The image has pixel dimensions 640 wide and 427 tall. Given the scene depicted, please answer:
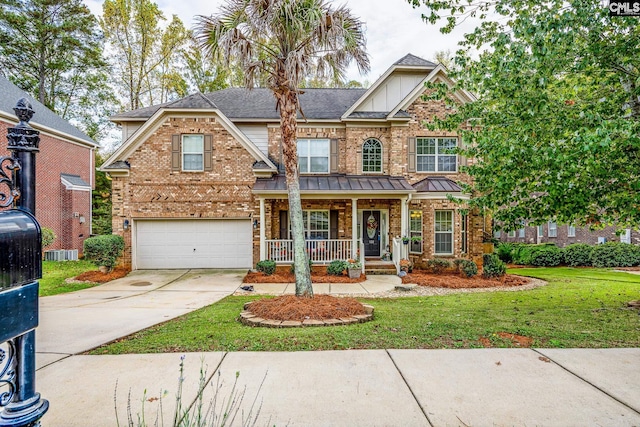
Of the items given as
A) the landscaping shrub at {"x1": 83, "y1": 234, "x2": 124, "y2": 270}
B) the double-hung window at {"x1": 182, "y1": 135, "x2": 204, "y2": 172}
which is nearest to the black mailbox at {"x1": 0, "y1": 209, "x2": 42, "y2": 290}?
the landscaping shrub at {"x1": 83, "y1": 234, "x2": 124, "y2": 270}

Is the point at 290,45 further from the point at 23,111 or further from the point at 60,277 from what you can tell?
the point at 60,277

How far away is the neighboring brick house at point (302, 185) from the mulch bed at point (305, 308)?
5.96 metres

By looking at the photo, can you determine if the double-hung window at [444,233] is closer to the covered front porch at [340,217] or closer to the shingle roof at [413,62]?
the covered front porch at [340,217]

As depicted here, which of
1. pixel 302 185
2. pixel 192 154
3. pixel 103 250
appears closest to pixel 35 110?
pixel 192 154

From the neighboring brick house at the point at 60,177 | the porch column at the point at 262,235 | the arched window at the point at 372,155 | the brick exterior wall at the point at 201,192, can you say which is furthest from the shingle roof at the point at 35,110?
the arched window at the point at 372,155

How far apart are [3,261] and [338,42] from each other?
693cm

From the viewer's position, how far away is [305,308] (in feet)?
19.6

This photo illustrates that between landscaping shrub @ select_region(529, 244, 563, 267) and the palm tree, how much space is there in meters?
15.4

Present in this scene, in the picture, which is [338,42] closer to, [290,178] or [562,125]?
[290,178]

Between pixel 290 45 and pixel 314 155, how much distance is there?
23.7 feet

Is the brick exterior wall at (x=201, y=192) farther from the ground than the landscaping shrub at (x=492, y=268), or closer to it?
farther from the ground

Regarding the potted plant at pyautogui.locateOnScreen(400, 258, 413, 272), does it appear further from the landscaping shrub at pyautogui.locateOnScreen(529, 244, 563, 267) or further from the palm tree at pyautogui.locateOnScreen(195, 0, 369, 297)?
the landscaping shrub at pyautogui.locateOnScreen(529, 244, 563, 267)

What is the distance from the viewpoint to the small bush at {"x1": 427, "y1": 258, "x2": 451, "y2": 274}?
40.7ft

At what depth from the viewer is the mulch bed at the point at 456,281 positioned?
424 inches
